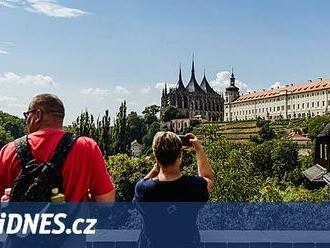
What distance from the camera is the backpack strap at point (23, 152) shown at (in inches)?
89.5

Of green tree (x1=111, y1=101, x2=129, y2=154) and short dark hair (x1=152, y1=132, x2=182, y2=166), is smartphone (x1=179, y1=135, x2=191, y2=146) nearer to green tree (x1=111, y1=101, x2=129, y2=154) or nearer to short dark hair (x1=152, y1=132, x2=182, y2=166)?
short dark hair (x1=152, y1=132, x2=182, y2=166)

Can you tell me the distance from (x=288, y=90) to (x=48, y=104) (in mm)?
96864

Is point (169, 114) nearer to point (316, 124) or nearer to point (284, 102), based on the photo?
point (284, 102)

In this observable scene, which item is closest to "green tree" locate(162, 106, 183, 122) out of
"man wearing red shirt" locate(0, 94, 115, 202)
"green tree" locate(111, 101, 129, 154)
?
"green tree" locate(111, 101, 129, 154)

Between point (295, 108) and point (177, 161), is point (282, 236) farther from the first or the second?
point (295, 108)

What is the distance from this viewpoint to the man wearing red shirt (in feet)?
7.56

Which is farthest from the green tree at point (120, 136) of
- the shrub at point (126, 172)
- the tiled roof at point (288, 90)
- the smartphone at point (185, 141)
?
Result: the tiled roof at point (288, 90)

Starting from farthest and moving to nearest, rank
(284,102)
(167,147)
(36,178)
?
(284,102) → (167,147) → (36,178)

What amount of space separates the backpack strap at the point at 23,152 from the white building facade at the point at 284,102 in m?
83.7

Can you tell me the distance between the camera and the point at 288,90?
96375 mm

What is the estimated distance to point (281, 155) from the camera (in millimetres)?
43438

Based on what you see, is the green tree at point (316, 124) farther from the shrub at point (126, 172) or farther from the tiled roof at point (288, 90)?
the shrub at point (126, 172)

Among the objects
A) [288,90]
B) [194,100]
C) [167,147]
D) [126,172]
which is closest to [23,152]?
[167,147]

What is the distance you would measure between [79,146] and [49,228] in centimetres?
38
